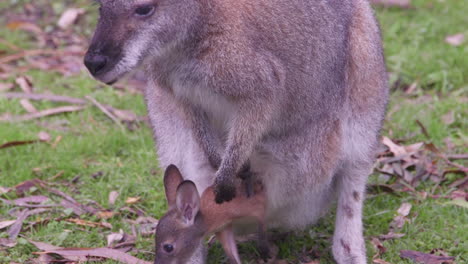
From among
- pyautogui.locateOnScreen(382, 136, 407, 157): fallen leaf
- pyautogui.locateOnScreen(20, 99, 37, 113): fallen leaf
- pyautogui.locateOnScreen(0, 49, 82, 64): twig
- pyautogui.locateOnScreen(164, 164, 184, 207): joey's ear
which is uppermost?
pyautogui.locateOnScreen(164, 164, 184, 207): joey's ear

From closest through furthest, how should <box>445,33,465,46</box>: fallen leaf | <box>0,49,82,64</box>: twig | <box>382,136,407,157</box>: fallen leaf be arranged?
<box>382,136,407,157</box>: fallen leaf
<box>445,33,465,46</box>: fallen leaf
<box>0,49,82,64</box>: twig

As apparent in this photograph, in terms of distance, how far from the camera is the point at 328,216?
4340 millimetres

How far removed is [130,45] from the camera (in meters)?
3.00

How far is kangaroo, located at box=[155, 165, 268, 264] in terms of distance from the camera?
3.36 m

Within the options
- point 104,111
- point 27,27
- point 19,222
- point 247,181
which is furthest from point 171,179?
point 27,27

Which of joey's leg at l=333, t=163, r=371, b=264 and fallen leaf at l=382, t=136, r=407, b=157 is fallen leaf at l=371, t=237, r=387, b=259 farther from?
fallen leaf at l=382, t=136, r=407, b=157

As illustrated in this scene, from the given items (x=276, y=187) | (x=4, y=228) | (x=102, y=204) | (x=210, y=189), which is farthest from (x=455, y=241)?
(x=4, y=228)

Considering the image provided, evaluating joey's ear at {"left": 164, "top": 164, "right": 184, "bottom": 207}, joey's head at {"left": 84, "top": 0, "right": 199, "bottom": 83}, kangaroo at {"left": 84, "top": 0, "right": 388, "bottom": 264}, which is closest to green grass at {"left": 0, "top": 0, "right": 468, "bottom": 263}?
kangaroo at {"left": 84, "top": 0, "right": 388, "bottom": 264}

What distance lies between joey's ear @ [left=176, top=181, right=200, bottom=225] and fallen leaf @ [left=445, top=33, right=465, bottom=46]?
354 cm

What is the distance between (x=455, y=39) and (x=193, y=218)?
365 centimetres

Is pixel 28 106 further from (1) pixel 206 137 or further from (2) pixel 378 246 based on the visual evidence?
(2) pixel 378 246

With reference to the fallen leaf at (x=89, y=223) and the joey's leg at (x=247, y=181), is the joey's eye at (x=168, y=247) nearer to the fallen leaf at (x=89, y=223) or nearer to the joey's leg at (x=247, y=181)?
the joey's leg at (x=247, y=181)

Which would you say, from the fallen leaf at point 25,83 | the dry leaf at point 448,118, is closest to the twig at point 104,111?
the fallen leaf at point 25,83

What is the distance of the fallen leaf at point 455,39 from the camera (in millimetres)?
6246
